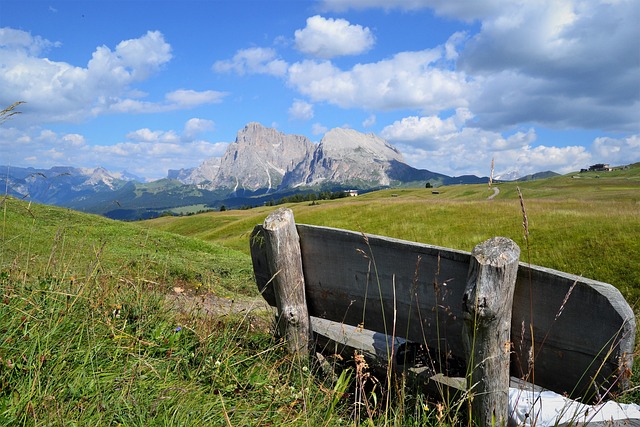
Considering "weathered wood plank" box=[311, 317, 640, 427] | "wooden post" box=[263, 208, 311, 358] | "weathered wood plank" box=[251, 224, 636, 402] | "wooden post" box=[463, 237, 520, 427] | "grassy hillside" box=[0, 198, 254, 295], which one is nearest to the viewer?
"weathered wood plank" box=[251, 224, 636, 402]

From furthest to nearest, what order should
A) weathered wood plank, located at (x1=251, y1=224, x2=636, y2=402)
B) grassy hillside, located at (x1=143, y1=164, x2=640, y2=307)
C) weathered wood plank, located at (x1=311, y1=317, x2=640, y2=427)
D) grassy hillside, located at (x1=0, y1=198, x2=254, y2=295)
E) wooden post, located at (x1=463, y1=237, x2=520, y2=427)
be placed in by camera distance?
grassy hillside, located at (x1=143, y1=164, x2=640, y2=307), grassy hillside, located at (x1=0, y1=198, x2=254, y2=295), weathered wood plank, located at (x1=311, y1=317, x2=640, y2=427), wooden post, located at (x1=463, y1=237, x2=520, y2=427), weathered wood plank, located at (x1=251, y1=224, x2=636, y2=402)

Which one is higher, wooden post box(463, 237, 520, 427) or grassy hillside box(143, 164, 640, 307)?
wooden post box(463, 237, 520, 427)

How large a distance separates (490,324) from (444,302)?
47 centimetres

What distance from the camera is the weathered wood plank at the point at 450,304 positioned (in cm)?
276

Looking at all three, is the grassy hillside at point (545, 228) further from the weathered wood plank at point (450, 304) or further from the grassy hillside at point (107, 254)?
the weathered wood plank at point (450, 304)

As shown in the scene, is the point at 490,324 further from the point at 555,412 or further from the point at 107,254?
the point at 107,254

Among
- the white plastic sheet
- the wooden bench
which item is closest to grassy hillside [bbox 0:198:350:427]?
the wooden bench

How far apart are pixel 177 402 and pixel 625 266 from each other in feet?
54.7

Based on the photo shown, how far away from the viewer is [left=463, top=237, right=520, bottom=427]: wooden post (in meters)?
2.98

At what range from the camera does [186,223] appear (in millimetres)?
84438

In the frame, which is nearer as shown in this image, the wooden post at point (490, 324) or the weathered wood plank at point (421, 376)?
the wooden post at point (490, 324)

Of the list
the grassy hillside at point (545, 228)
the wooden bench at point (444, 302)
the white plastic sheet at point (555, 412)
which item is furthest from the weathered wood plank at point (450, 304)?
the grassy hillside at point (545, 228)

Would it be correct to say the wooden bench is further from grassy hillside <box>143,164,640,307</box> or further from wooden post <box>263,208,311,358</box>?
grassy hillside <box>143,164,640,307</box>

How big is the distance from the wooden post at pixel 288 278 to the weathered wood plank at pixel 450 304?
0.14 m
